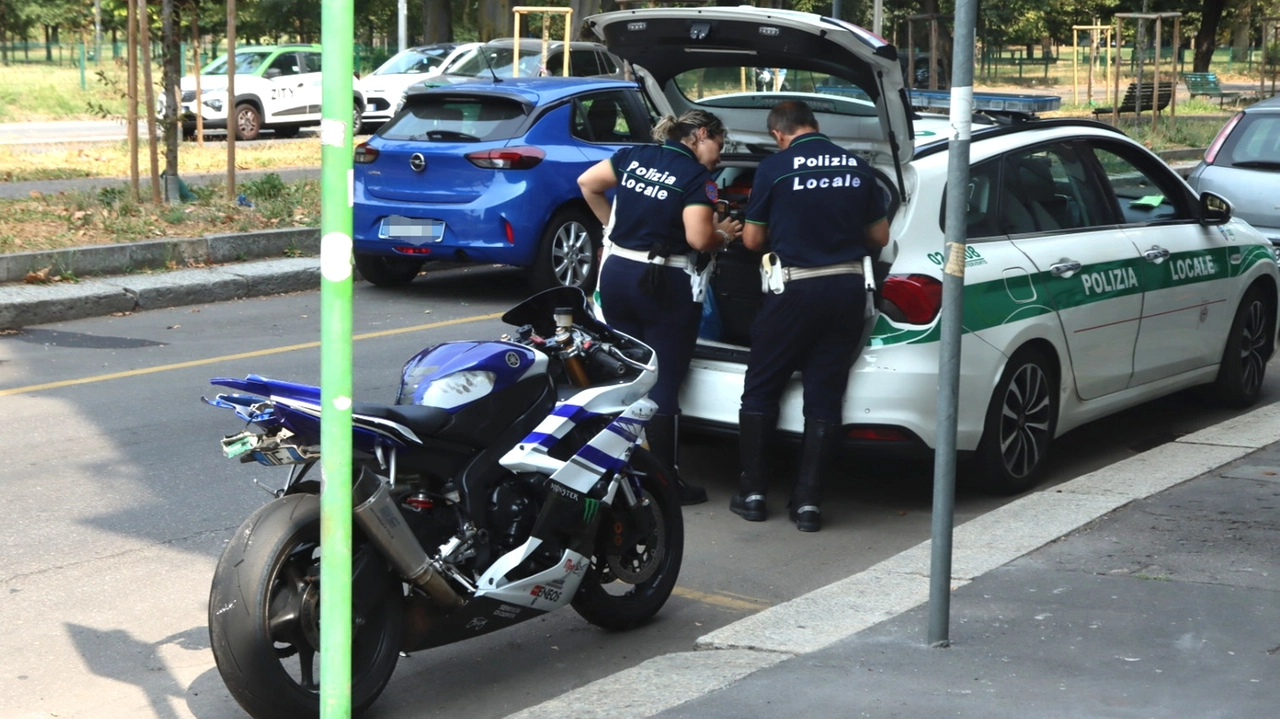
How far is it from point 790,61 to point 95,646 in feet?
12.6

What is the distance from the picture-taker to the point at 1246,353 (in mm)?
8445

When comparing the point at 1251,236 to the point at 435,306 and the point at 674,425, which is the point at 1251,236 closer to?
the point at 674,425

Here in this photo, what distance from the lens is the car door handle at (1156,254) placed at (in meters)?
7.32

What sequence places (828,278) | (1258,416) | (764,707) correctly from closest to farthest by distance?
(764,707), (828,278), (1258,416)

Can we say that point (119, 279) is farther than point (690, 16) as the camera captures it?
Yes

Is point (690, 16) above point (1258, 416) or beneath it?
above

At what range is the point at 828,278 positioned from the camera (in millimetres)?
6109

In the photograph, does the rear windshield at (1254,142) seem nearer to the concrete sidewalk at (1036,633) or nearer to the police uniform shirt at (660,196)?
the concrete sidewalk at (1036,633)

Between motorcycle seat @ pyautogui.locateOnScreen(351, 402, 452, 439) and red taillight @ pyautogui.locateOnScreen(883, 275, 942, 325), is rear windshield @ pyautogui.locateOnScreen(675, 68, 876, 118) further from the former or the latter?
motorcycle seat @ pyautogui.locateOnScreen(351, 402, 452, 439)

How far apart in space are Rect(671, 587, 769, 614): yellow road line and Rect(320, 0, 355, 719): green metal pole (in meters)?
2.70

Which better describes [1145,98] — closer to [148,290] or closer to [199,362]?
[148,290]

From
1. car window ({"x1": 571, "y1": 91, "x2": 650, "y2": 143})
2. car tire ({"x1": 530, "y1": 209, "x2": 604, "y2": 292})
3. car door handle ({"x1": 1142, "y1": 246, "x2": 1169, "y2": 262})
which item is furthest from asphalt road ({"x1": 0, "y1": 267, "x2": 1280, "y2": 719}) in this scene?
car window ({"x1": 571, "y1": 91, "x2": 650, "y2": 143})

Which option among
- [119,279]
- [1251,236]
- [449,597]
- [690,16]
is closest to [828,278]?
[690,16]

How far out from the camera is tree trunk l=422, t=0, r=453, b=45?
3631cm
